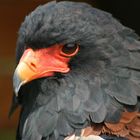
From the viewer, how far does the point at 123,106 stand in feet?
7.60

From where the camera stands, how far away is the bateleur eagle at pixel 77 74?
2.27m

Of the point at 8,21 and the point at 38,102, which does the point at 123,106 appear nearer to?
the point at 38,102

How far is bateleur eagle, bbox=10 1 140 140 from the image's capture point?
7.44 ft

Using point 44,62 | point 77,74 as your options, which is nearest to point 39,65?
point 44,62

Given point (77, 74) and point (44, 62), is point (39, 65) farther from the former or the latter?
point (77, 74)

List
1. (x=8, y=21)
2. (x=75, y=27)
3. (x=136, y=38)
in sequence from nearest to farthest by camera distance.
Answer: (x=75, y=27) → (x=136, y=38) → (x=8, y=21)

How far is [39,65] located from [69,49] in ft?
0.39

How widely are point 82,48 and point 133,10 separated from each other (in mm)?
1627

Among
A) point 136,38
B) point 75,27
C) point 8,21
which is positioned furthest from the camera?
point 8,21

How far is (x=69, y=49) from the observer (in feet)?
7.57

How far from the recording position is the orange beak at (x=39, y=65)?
2242 mm

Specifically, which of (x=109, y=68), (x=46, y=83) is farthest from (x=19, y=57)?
(x=109, y=68)

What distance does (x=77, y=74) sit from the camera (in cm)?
232

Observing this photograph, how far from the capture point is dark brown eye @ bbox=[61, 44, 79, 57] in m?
2.30
